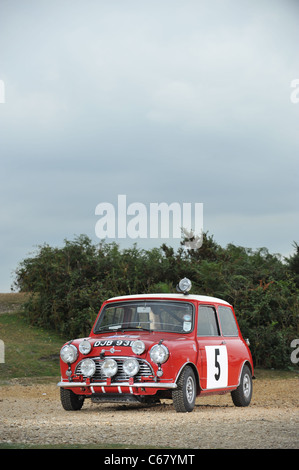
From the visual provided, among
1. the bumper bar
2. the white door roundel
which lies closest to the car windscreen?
the white door roundel

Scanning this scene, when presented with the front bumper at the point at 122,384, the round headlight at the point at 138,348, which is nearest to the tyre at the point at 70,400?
the front bumper at the point at 122,384

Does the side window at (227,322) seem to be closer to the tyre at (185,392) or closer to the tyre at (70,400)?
the tyre at (185,392)

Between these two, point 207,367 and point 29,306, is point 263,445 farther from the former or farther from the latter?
point 29,306

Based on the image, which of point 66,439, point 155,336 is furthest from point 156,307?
point 66,439

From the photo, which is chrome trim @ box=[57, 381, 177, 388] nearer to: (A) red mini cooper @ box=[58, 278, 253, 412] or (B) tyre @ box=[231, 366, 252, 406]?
(A) red mini cooper @ box=[58, 278, 253, 412]

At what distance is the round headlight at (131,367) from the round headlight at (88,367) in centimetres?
56

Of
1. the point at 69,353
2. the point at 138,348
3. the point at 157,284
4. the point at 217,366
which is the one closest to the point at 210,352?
the point at 217,366

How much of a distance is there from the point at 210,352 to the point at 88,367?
7.25ft

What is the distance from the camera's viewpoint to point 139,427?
28.3 ft

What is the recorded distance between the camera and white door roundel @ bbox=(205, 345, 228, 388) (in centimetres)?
1173

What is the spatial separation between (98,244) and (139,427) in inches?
701

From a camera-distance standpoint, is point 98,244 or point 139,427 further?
point 98,244

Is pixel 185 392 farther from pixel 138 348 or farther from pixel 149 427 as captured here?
pixel 149 427

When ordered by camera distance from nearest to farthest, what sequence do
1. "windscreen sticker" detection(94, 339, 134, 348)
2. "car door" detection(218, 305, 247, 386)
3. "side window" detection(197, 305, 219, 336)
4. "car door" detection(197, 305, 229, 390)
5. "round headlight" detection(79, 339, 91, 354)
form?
"windscreen sticker" detection(94, 339, 134, 348) < "round headlight" detection(79, 339, 91, 354) < "car door" detection(197, 305, 229, 390) < "side window" detection(197, 305, 219, 336) < "car door" detection(218, 305, 247, 386)
